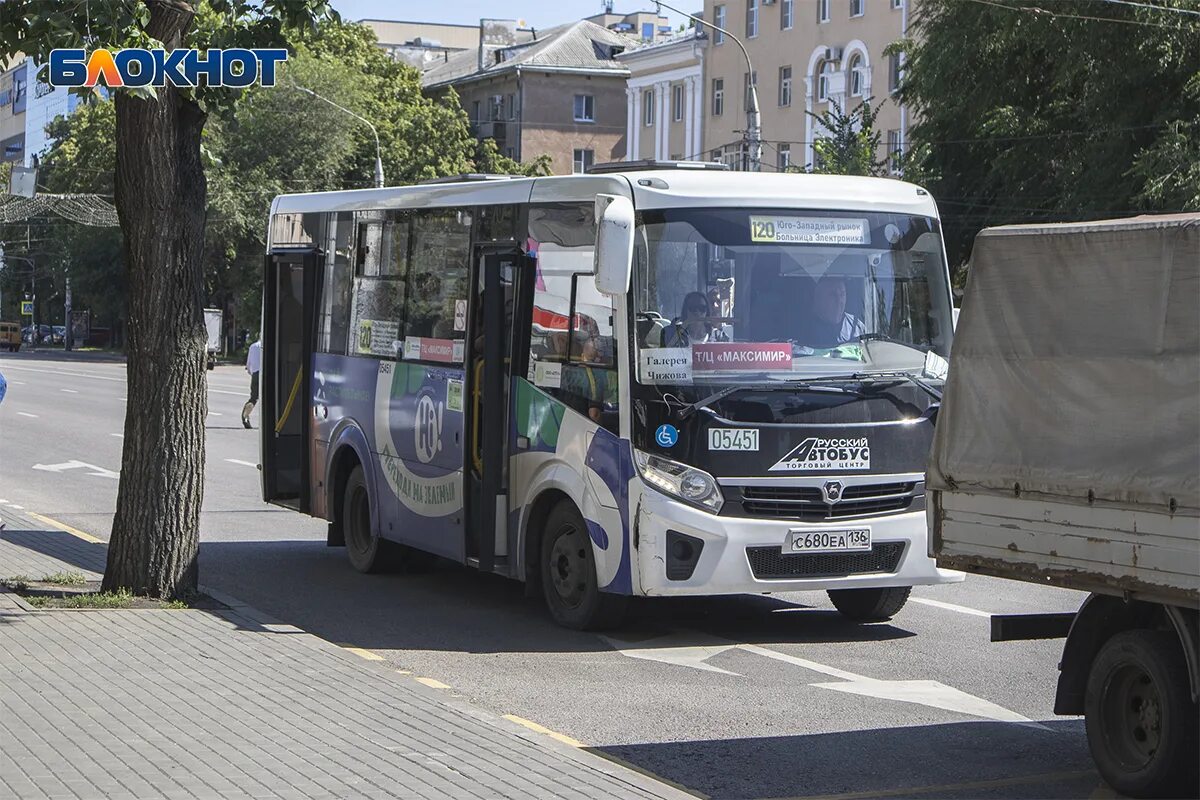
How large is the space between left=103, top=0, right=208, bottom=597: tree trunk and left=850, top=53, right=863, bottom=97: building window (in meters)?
57.4

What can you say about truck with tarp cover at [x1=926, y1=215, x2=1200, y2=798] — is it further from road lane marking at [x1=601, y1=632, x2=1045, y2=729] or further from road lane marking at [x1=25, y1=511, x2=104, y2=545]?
road lane marking at [x1=25, y1=511, x2=104, y2=545]

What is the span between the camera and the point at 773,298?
1074 cm

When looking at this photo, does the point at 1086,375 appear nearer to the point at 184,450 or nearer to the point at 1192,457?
the point at 1192,457

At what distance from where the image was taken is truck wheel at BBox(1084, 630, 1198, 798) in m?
6.80

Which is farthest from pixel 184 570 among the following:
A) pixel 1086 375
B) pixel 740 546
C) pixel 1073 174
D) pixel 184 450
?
pixel 1073 174

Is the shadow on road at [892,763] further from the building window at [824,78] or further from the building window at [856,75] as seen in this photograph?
the building window at [824,78]

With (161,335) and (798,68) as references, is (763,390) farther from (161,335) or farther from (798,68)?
(798,68)

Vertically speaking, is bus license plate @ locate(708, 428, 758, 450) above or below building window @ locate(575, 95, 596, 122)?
below

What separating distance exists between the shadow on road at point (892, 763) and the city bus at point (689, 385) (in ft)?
7.51

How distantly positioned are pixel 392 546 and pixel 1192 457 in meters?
8.44

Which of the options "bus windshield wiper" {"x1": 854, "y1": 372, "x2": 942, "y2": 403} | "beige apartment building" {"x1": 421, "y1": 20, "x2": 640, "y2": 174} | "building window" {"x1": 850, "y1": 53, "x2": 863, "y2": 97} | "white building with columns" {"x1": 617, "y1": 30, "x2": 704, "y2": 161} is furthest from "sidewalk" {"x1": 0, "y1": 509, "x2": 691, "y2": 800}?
"beige apartment building" {"x1": 421, "y1": 20, "x2": 640, "y2": 174}

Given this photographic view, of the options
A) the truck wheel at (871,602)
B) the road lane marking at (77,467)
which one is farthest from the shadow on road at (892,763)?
the road lane marking at (77,467)

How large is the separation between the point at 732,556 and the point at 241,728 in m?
3.55

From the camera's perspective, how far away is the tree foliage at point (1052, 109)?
3394 cm
